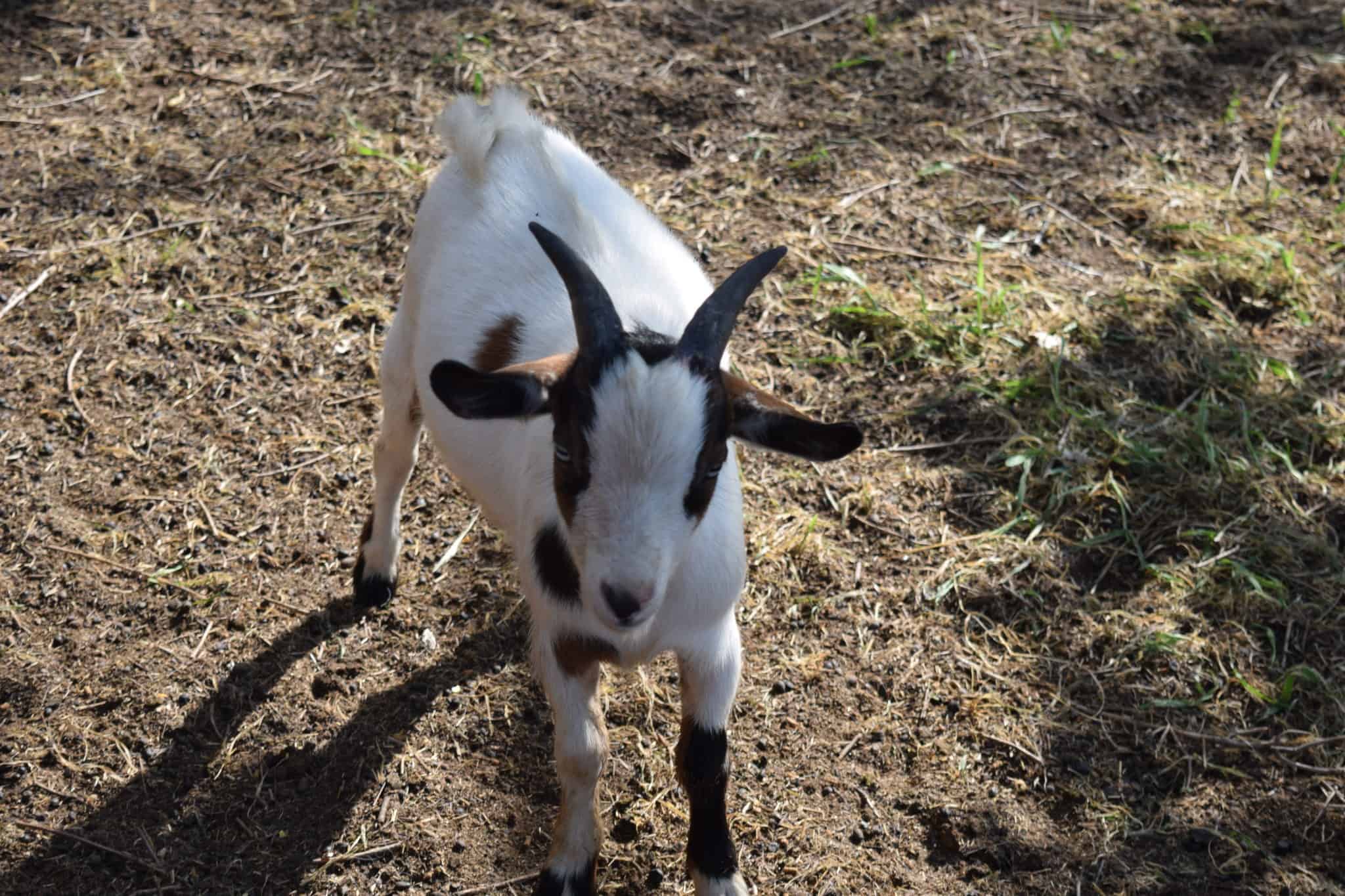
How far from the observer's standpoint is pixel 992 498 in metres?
4.71

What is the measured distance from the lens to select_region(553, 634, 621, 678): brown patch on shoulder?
319 cm

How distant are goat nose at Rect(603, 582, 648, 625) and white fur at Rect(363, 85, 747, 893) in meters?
0.02

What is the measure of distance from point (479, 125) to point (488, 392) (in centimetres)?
153

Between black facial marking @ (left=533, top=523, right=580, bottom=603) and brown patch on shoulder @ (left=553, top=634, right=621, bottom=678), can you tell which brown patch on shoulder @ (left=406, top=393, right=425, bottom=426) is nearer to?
black facial marking @ (left=533, top=523, right=580, bottom=603)

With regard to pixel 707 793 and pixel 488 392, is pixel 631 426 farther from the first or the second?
pixel 707 793

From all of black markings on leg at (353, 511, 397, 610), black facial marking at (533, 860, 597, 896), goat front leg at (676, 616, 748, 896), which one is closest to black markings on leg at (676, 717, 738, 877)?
goat front leg at (676, 616, 748, 896)

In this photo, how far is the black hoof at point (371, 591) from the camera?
4.21 m

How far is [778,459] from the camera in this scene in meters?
4.87

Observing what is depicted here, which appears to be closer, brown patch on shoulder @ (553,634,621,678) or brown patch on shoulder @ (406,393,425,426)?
brown patch on shoulder @ (553,634,621,678)

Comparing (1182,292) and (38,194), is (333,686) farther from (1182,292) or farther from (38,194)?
(1182,292)

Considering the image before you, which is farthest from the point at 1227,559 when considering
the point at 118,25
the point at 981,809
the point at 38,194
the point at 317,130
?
the point at 118,25

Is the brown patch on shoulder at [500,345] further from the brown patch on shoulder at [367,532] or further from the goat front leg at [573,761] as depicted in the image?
the brown patch on shoulder at [367,532]

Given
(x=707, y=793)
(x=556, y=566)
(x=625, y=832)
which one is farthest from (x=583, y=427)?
(x=625, y=832)

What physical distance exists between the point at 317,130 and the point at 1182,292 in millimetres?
4247
